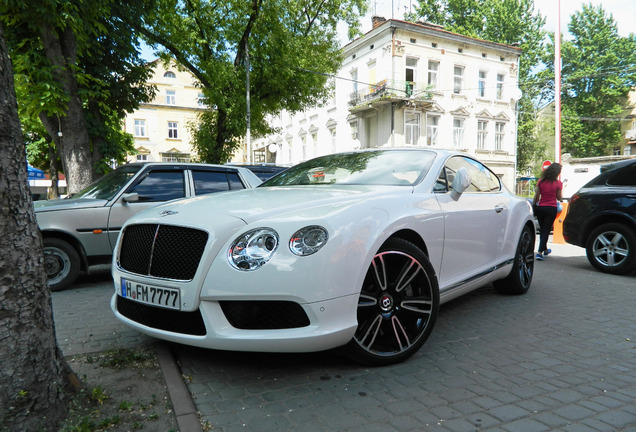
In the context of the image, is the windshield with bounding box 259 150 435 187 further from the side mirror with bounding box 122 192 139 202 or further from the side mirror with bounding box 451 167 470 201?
the side mirror with bounding box 122 192 139 202

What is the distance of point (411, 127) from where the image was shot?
28.2 metres

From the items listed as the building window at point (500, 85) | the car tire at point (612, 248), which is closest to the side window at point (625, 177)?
the car tire at point (612, 248)

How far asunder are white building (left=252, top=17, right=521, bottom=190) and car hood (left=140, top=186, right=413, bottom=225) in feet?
73.5

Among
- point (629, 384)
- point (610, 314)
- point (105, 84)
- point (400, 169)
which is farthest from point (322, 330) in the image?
point (105, 84)

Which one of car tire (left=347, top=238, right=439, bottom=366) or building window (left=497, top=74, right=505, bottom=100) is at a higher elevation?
building window (left=497, top=74, right=505, bottom=100)

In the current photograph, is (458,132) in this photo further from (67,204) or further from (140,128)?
(140,128)

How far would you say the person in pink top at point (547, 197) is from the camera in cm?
773

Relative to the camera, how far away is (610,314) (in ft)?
14.6

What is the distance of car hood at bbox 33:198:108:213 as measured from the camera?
215 inches

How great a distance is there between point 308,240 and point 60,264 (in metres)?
4.45

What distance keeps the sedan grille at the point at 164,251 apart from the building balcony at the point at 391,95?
79.0ft

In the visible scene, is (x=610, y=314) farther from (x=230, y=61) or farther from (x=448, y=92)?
(x=448, y=92)

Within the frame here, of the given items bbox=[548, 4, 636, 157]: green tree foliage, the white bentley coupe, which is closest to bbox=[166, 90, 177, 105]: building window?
bbox=[548, 4, 636, 157]: green tree foliage

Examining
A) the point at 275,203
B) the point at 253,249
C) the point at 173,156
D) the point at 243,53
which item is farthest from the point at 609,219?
the point at 173,156
